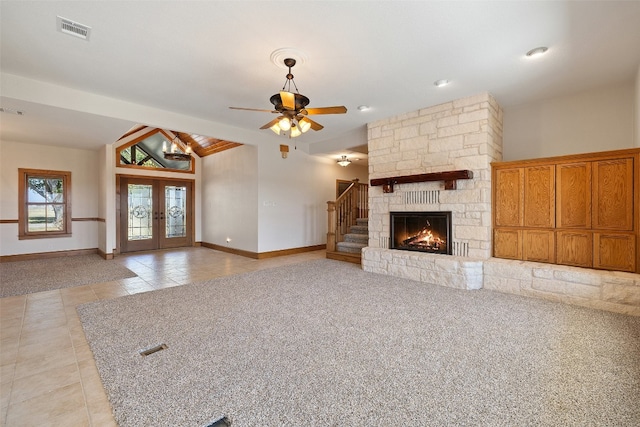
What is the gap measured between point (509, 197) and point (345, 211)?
12.1 ft

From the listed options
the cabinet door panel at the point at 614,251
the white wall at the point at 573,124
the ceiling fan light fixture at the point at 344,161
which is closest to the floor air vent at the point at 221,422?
the cabinet door panel at the point at 614,251

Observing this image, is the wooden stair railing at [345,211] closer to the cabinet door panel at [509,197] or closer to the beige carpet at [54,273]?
the cabinet door panel at [509,197]

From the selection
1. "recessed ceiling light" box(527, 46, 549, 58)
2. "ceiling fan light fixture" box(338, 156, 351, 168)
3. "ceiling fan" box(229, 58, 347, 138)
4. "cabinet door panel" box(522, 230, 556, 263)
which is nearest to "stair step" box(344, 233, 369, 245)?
"ceiling fan light fixture" box(338, 156, 351, 168)

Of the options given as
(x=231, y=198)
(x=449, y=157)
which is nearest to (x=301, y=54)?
(x=449, y=157)

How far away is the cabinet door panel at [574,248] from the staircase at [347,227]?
3.39 metres

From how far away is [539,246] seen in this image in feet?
13.7

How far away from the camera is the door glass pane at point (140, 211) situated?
809 cm

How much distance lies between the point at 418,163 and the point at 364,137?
172cm

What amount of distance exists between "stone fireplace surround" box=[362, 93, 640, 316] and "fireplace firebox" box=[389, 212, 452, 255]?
11 centimetres

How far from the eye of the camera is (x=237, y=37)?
2.94 meters

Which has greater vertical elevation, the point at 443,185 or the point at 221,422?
the point at 443,185

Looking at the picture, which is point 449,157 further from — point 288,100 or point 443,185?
point 288,100

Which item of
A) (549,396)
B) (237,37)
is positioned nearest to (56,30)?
(237,37)

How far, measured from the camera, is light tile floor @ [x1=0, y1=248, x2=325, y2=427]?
5.65 ft
